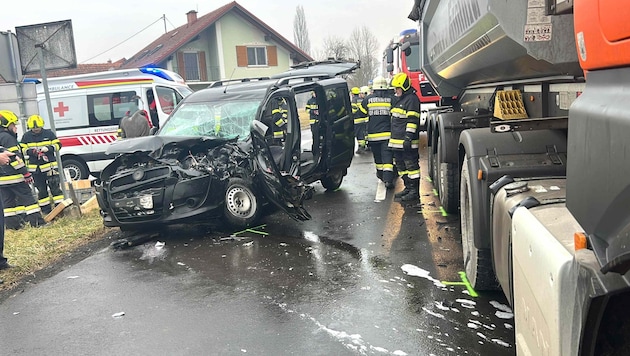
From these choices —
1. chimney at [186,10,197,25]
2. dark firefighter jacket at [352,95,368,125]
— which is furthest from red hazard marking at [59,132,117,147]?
chimney at [186,10,197,25]

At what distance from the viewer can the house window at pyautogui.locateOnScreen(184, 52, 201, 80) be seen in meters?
32.2

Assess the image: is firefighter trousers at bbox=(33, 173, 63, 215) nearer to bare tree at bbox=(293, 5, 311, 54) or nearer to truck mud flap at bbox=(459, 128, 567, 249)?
truck mud flap at bbox=(459, 128, 567, 249)

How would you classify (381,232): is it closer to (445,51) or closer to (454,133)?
(454,133)

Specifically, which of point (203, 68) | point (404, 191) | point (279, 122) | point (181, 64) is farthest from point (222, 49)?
point (404, 191)

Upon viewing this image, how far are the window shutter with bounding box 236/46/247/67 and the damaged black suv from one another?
26.2 meters

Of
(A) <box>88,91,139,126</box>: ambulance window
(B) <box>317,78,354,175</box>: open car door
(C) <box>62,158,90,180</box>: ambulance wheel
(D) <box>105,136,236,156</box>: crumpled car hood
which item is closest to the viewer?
(D) <box>105,136,236,156</box>: crumpled car hood

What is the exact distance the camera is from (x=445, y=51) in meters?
→ 5.96

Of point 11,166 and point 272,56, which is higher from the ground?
point 272,56

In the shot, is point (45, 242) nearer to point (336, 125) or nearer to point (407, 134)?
point (336, 125)

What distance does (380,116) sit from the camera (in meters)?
8.64

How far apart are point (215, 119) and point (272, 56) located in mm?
28301

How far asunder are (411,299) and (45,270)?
4.06 metres

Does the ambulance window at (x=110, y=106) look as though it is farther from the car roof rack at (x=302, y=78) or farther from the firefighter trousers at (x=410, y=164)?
the firefighter trousers at (x=410, y=164)

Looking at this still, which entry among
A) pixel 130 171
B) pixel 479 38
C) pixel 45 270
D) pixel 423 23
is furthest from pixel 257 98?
pixel 479 38
